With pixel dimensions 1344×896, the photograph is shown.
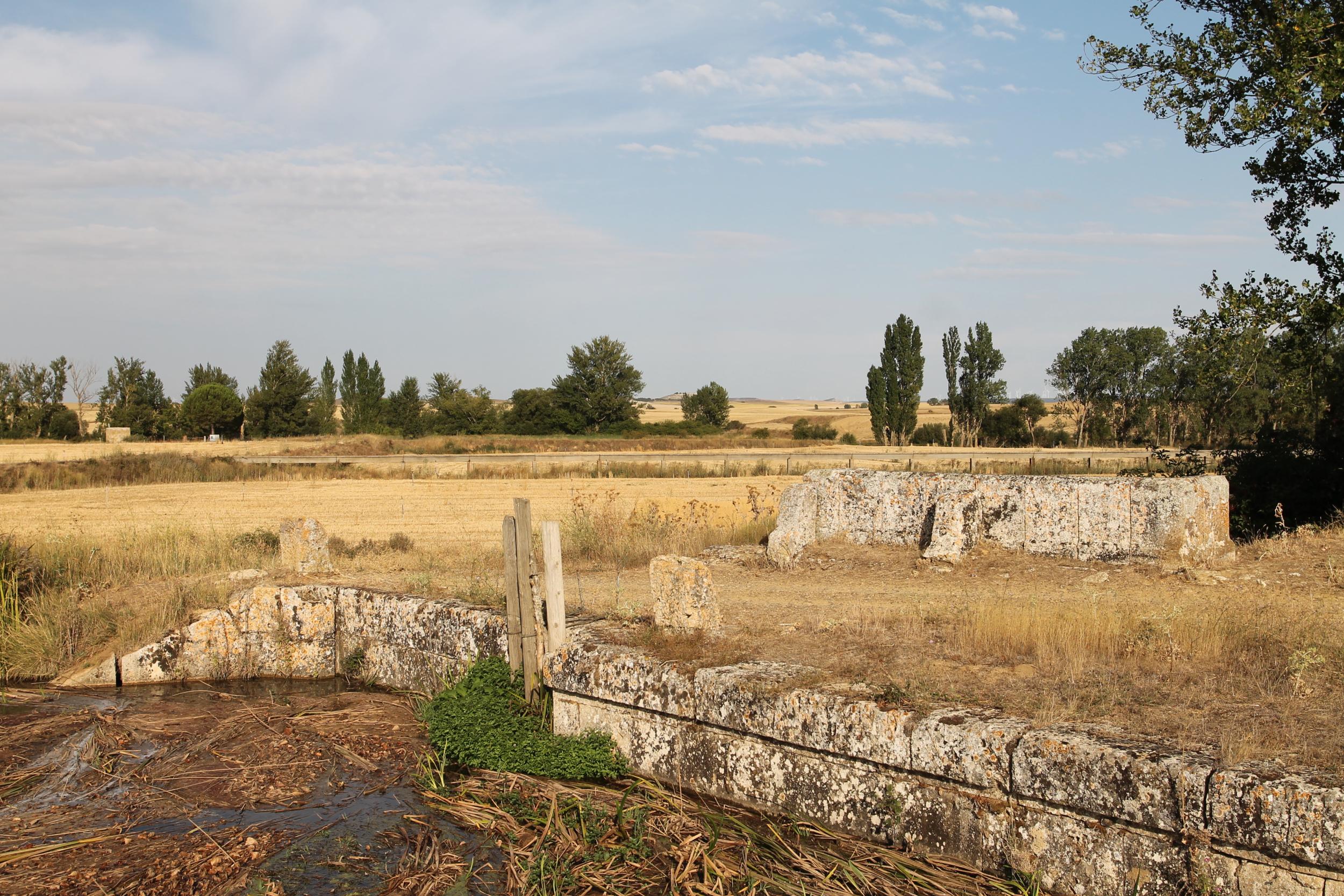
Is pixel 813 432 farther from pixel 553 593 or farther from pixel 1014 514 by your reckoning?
pixel 553 593

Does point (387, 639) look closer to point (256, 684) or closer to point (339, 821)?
point (256, 684)

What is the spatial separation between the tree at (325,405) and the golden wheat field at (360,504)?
42084mm

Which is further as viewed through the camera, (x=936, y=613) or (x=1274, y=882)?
(x=936, y=613)

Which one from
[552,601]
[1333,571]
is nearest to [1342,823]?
[552,601]

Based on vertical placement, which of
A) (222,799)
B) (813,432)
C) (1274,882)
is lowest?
(222,799)

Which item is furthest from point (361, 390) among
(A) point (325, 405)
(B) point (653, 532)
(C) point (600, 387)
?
(B) point (653, 532)

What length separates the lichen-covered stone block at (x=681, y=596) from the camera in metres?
6.50

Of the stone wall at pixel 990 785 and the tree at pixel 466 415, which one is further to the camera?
the tree at pixel 466 415

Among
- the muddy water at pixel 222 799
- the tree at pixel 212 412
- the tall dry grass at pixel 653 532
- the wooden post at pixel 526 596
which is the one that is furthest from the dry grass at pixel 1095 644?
the tree at pixel 212 412

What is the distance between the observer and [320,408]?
2938 inches

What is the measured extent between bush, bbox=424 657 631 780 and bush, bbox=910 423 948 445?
64.2m

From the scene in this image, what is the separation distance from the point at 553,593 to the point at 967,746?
3.17m

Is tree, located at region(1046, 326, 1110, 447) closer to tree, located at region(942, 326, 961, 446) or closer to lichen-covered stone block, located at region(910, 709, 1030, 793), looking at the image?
tree, located at region(942, 326, 961, 446)

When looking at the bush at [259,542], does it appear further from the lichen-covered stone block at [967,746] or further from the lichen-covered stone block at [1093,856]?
the lichen-covered stone block at [1093,856]
